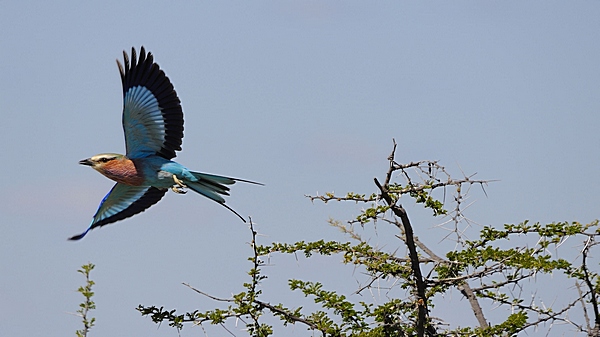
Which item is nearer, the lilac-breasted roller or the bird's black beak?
the lilac-breasted roller

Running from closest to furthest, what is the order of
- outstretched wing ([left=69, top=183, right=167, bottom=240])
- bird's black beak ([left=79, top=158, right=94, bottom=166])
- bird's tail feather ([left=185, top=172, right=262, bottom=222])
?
bird's tail feather ([left=185, top=172, right=262, bottom=222]), bird's black beak ([left=79, top=158, right=94, bottom=166]), outstretched wing ([left=69, top=183, right=167, bottom=240])

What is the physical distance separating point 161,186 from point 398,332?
2.04m

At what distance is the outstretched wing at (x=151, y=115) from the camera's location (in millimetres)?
5465

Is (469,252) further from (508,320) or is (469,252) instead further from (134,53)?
(134,53)

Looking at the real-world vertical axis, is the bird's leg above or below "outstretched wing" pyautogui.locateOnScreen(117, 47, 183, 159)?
below

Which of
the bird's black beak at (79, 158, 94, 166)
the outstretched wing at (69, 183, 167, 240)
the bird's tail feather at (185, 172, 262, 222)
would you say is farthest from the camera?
the outstretched wing at (69, 183, 167, 240)

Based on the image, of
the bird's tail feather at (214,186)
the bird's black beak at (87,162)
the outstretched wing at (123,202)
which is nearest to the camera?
the bird's tail feather at (214,186)

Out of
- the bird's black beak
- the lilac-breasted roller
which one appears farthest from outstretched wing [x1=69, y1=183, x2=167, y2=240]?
the bird's black beak

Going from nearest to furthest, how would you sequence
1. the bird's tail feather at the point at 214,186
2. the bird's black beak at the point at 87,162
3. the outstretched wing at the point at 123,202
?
the bird's tail feather at the point at 214,186
the bird's black beak at the point at 87,162
the outstretched wing at the point at 123,202

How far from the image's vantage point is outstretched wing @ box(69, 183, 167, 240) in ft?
19.3

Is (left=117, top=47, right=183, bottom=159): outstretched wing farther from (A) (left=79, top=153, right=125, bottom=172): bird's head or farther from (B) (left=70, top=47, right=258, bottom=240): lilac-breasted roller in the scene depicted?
(A) (left=79, top=153, right=125, bottom=172): bird's head

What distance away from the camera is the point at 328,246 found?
14.7ft

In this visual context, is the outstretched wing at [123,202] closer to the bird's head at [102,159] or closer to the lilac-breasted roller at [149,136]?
the lilac-breasted roller at [149,136]

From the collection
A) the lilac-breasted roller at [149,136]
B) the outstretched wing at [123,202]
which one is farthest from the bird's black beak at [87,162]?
the outstretched wing at [123,202]
